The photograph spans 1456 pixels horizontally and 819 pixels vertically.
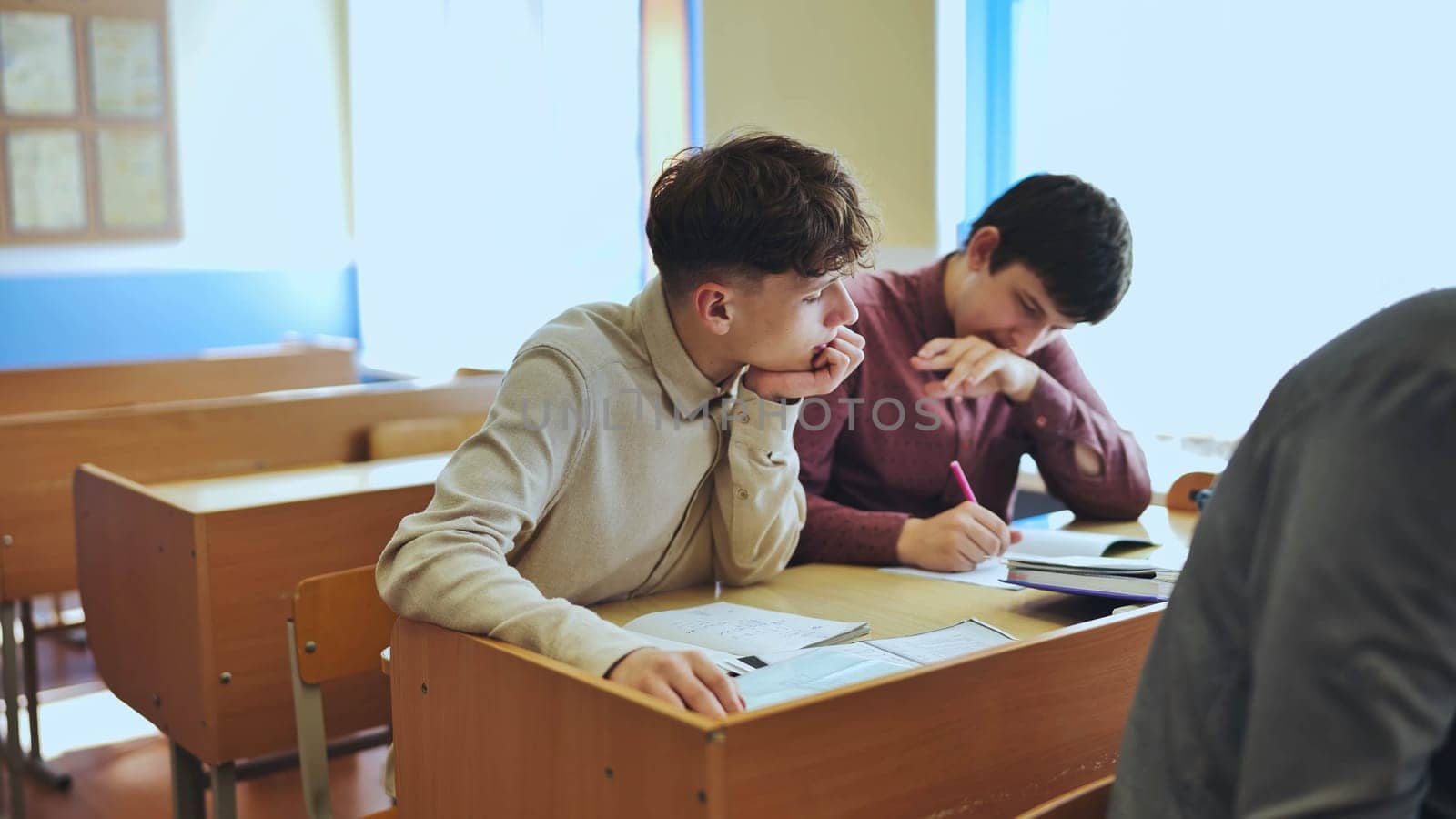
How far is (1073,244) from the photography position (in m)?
1.71

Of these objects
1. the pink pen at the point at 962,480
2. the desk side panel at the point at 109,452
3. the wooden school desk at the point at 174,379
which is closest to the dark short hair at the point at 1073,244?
the pink pen at the point at 962,480

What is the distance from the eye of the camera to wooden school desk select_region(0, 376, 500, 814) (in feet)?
7.72

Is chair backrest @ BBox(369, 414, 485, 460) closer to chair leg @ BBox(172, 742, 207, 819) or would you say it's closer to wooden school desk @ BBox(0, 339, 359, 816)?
chair leg @ BBox(172, 742, 207, 819)

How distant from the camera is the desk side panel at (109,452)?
235cm

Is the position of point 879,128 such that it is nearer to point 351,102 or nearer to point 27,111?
point 351,102

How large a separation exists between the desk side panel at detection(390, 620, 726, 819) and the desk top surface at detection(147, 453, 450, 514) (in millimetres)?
781

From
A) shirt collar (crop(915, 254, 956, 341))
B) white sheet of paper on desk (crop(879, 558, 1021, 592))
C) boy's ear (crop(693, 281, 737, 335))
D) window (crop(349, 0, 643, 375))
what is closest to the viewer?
boy's ear (crop(693, 281, 737, 335))

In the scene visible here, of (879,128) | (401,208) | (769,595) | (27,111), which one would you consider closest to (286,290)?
(401,208)

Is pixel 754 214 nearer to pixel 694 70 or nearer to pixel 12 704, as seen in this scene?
pixel 12 704

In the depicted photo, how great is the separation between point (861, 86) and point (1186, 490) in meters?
1.23

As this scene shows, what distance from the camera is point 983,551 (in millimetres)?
1599

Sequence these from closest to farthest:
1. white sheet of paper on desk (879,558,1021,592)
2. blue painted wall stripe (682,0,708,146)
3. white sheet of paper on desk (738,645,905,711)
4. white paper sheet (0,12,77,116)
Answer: white sheet of paper on desk (738,645,905,711)
white sheet of paper on desk (879,558,1021,592)
blue painted wall stripe (682,0,708,146)
white paper sheet (0,12,77,116)

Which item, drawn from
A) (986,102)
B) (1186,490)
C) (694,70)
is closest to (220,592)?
(1186,490)

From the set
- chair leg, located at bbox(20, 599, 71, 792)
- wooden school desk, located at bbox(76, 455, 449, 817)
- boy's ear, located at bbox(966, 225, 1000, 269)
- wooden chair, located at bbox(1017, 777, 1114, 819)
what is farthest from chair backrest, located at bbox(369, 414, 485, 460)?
wooden chair, located at bbox(1017, 777, 1114, 819)
